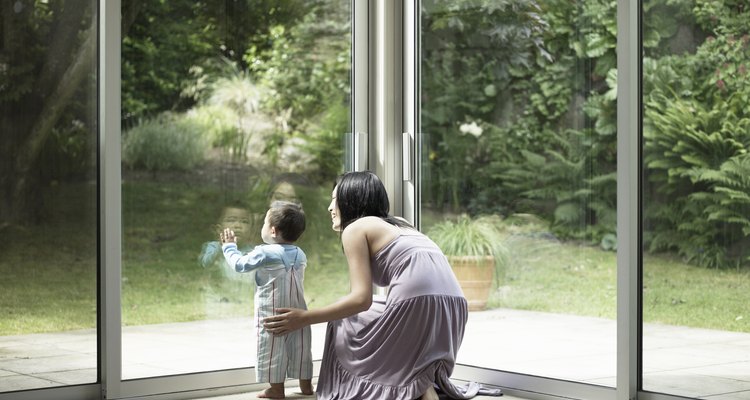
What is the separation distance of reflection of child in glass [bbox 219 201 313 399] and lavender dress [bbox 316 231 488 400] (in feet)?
0.75

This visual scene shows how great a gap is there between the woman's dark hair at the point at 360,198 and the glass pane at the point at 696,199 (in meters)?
0.99


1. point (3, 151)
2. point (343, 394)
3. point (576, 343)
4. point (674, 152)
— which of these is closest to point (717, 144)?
point (674, 152)

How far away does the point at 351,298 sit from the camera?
12.2 feet

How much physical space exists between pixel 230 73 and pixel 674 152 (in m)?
1.82

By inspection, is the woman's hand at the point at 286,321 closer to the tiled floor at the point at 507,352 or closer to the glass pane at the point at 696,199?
the tiled floor at the point at 507,352

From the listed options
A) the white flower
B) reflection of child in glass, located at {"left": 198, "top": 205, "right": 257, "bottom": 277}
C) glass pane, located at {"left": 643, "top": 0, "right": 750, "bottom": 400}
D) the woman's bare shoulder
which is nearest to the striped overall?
reflection of child in glass, located at {"left": 198, "top": 205, "right": 257, "bottom": 277}

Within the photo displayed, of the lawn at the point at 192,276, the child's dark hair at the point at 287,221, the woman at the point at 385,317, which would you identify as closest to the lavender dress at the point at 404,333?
the woman at the point at 385,317

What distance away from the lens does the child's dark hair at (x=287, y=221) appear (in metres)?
4.18

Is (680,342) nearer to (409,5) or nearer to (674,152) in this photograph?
(674,152)

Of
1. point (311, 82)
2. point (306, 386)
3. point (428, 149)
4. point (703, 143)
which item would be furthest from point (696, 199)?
point (311, 82)

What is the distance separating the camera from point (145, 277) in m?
4.07

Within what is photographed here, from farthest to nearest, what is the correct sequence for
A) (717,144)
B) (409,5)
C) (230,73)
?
(409,5), (230,73), (717,144)

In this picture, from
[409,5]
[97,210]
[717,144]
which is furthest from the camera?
[409,5]

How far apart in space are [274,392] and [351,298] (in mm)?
616
